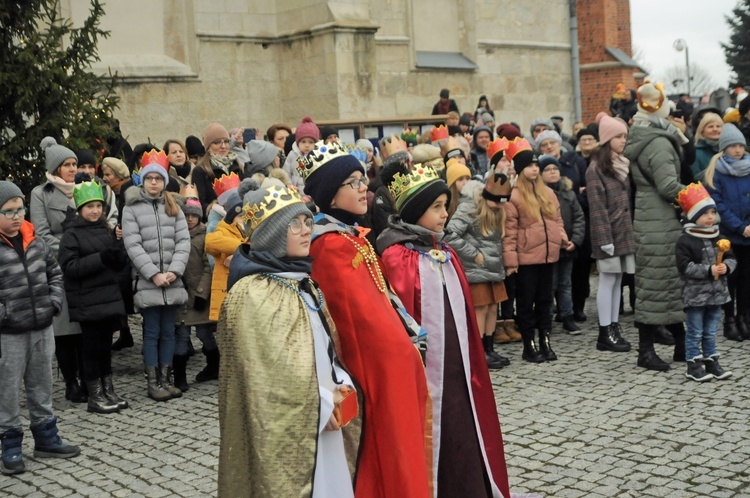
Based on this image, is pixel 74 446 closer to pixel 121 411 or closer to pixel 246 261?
pixel 121 411

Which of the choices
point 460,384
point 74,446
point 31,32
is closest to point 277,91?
point 31,32

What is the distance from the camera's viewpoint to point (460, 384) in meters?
5.34

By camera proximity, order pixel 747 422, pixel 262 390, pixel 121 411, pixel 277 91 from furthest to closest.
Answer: pixel 277 91
pixel 121 411
pixel 747 422
pixel 262 390

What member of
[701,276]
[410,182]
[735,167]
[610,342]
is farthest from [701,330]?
[410,182]

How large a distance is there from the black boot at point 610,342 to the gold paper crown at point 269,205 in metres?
5.77

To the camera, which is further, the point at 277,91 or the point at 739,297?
the point at 277,91

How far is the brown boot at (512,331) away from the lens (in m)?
10.4

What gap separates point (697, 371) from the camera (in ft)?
27.3

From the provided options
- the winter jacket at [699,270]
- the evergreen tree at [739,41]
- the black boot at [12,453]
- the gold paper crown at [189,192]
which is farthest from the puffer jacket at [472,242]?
the evergreen tree at [739,41]

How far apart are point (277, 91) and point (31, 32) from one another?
29.3 feet

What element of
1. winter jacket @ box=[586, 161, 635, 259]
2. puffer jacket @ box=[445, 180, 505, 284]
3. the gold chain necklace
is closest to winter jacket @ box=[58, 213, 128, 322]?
puffer jacket @ box=[445, 180, 505, 284]

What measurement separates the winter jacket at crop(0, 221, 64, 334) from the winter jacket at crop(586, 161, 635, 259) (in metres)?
4.92

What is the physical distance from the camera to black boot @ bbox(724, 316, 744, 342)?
391 inches

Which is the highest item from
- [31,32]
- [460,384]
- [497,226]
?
[31,32]
